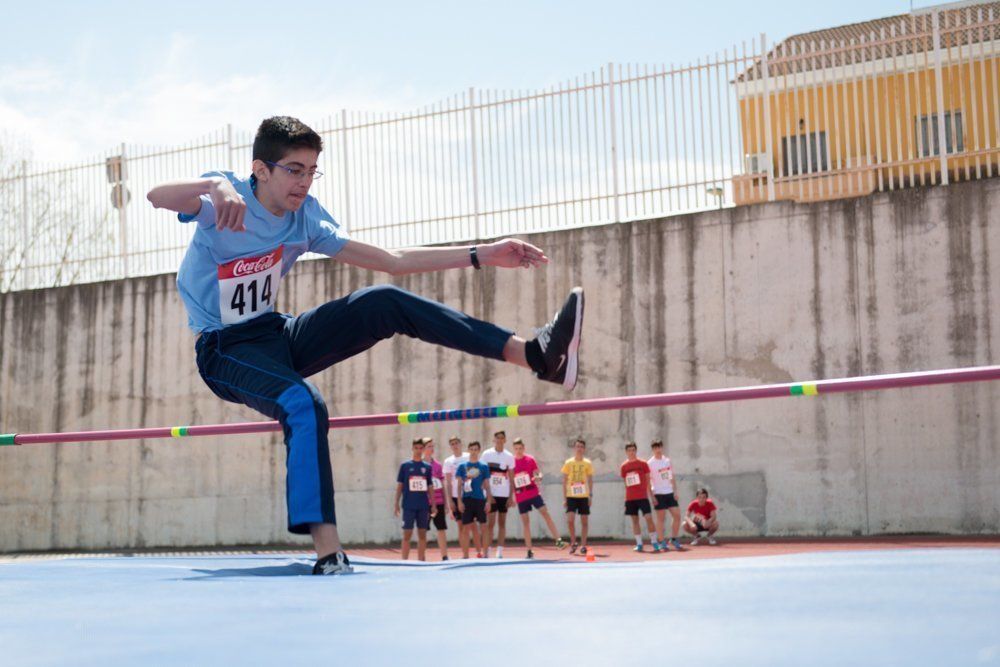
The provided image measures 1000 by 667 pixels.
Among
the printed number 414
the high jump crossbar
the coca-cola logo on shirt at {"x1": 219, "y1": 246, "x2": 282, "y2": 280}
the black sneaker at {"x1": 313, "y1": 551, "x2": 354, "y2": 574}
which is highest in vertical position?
the coca-cola logo on shirt at {"x1": 219, "y1": 246, "x2": 282, "y2": 280}

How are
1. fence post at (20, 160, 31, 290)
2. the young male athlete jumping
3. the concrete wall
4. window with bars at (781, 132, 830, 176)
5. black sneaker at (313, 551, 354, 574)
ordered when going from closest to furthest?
black sneaker at (313, 551, 354, 574) < the young male athlete jumping < the concrete wall < window with bars at (781, 132, 830, 176) < fence post at (20, 160, 31, 290)

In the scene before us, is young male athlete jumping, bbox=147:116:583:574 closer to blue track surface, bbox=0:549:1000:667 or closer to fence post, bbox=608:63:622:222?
blue track surface, bbox=0:549:1000:667

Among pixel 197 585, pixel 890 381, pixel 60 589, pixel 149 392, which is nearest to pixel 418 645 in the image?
pixel 197 585

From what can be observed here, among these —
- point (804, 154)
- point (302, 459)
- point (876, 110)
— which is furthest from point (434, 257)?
point (876, 110)

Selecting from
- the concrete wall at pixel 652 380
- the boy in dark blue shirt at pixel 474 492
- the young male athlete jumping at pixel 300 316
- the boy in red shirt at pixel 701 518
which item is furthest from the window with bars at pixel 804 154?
the young male athlete jumping at pixel 300 316

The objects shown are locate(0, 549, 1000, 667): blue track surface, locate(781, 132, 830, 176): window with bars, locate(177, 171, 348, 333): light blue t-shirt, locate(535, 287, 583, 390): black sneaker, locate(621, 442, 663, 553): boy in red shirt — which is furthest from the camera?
locate(621, 442, 663, 553): boy in red shirt

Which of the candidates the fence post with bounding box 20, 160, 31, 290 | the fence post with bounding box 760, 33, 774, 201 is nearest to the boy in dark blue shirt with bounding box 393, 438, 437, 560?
the fence post with bounding box 760, 33, 774, 201

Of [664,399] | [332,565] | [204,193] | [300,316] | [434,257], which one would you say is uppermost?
[204,193]

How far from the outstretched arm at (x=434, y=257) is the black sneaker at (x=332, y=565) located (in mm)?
1288

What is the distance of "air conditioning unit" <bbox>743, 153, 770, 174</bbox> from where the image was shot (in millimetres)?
13875

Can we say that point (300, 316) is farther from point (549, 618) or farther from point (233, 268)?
point (549, 618)

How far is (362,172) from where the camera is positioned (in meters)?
15.5

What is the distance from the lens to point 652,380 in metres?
14.4

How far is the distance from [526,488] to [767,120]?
218 inches
